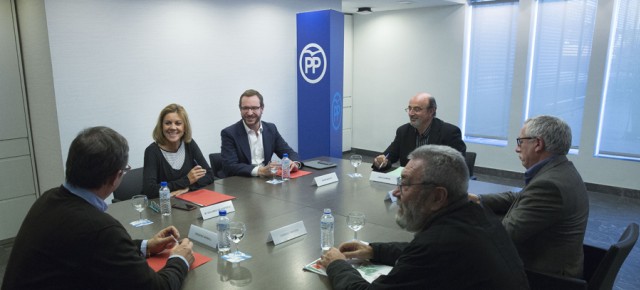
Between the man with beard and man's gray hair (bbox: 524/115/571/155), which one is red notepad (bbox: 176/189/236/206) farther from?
man's gray hair (bbox: 524/115/571/155)

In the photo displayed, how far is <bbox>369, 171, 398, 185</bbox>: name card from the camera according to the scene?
10.8 feet

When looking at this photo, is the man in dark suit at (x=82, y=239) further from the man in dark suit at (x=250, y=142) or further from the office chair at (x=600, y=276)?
the man in dark suit at (x=250, y=142)

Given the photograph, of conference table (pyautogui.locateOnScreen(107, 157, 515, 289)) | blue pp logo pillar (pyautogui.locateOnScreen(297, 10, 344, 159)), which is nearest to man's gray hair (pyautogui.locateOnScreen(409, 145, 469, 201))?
conference table (pyautogui.locateOnScreen(107, 157, 515, 289))

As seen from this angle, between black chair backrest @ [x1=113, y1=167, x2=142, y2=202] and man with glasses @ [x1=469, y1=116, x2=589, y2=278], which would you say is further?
black chair backrest @ [x1=113, y1=167, x2=142, y2=202]

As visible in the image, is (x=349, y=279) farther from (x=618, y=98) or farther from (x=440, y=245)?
(x=618, y=98)

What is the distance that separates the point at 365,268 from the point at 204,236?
799 mm

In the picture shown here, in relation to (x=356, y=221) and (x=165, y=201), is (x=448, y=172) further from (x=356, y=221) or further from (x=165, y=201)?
(x=165, y=201)

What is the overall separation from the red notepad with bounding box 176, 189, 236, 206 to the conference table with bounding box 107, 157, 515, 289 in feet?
0.28

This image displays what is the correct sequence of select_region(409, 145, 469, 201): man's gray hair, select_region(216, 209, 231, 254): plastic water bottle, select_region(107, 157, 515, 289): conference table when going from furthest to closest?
select_region(216, 209, 231, 254): plastic water bottle < select_region(107, 157, 515, 289): conference table < select_region(409, 145, 469, 201): man's gray hair

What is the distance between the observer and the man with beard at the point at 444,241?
142 centimetres

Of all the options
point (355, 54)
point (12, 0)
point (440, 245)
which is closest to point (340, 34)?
point (355, 54)

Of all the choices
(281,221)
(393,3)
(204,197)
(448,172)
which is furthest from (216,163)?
(393,3)

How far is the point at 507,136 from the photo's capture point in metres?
6.78

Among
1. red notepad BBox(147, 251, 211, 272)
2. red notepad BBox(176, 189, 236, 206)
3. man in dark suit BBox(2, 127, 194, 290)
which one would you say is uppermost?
man in dark suit BBox(2, 127, 194, 290)
